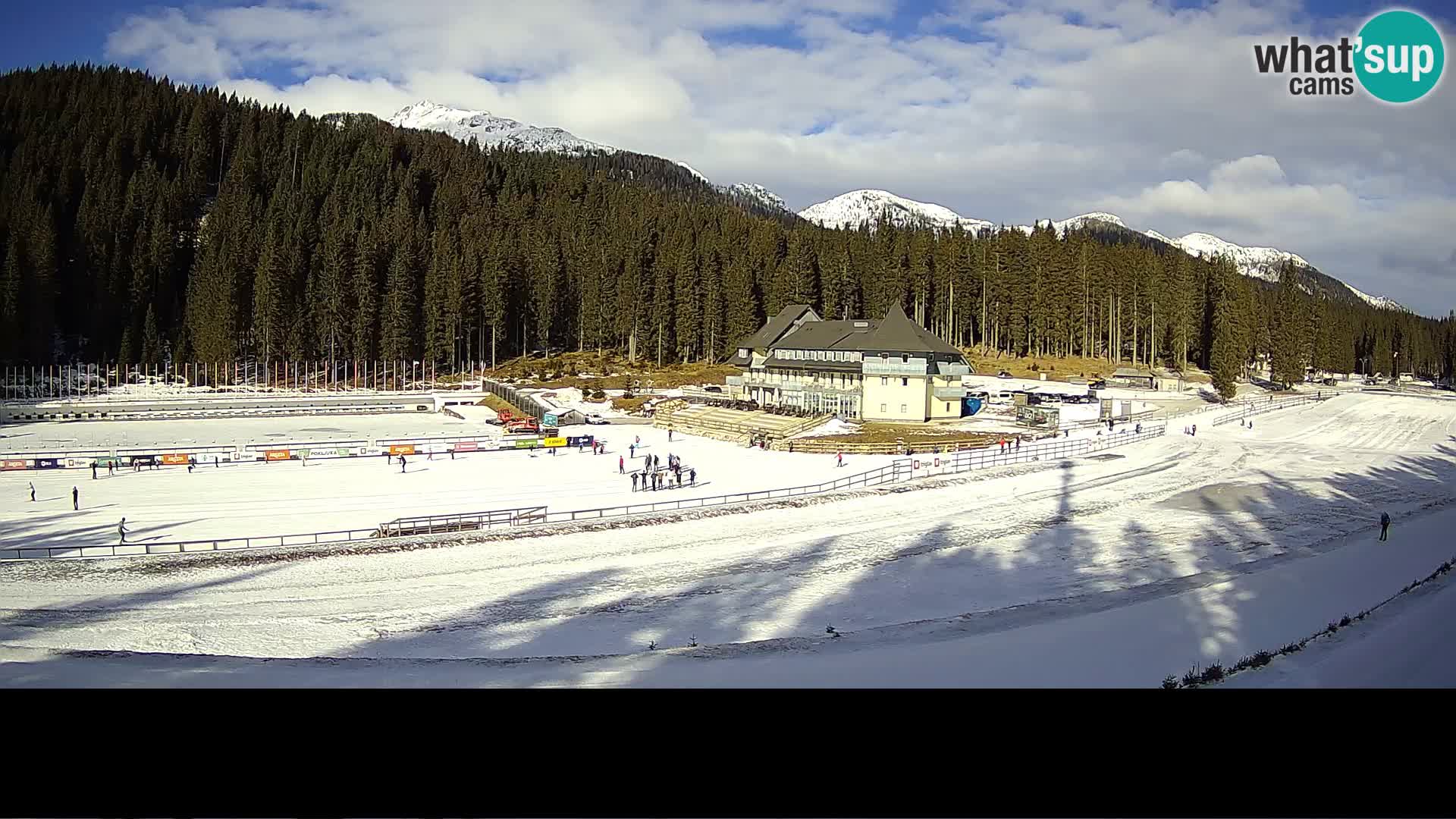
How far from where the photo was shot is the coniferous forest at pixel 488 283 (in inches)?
2896

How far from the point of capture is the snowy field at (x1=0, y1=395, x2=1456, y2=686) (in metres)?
11.8

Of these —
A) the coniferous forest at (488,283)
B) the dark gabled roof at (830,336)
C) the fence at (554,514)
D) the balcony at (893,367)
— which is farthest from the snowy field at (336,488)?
the coniferous forest at (488,283)

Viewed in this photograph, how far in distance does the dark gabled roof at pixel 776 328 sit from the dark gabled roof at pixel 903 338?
37.4ft

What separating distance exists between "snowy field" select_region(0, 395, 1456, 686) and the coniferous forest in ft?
151

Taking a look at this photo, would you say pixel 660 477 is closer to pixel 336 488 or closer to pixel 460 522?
pixel 460 522

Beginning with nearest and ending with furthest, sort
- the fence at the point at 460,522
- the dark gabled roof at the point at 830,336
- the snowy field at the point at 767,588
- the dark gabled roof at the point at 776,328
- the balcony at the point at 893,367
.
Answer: the snowy field at the point at 767,588, the fence at the point at 460,522, the balcony at the point at 893,367, the dark gabled roof at the point at 830,336, the dark gabled roof at the point at 776,328

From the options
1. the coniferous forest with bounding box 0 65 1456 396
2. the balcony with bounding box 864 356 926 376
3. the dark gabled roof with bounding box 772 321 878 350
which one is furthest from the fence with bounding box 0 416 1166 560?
the coniferous forest with bounding box 0 65 1456 396

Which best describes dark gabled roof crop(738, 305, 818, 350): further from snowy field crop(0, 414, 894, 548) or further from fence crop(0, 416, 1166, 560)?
fence crop(0, 416, 1166, 560)

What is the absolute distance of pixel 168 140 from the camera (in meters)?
106

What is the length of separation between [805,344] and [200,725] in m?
49.8

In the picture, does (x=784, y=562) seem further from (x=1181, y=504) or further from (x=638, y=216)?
(x=638, y=216)

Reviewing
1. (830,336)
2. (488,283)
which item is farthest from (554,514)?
(488,283)

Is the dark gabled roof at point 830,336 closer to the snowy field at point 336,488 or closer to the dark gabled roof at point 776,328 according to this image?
the dark gabled roof at point 776,328

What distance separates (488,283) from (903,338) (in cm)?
4553
